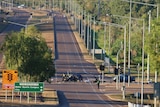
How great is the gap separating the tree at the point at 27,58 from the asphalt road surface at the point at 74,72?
3156 mm

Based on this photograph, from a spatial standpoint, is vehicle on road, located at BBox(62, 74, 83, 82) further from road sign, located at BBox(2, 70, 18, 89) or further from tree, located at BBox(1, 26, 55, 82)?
road sign, located at BBox(2, 70, 18, 89)

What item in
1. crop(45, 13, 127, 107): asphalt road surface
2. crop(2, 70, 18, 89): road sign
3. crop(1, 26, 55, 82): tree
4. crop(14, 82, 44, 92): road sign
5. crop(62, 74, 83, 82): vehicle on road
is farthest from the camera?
crop(62, 74, 83, 82): vehicle on road

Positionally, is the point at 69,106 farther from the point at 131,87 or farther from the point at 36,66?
the point at 131,87

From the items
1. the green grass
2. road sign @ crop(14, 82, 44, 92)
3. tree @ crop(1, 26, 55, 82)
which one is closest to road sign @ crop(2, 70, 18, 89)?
road sign @ crop(14, 82, 44, 92)

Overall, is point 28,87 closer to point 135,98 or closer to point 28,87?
→ point 28,87

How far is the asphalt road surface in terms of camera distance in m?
56.7

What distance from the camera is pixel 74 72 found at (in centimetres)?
8800

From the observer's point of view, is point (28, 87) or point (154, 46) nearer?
point (154, 46)

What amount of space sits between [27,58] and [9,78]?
306 inches

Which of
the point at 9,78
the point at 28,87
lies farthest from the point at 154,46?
the point at 9,78

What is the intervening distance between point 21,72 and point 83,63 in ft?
143

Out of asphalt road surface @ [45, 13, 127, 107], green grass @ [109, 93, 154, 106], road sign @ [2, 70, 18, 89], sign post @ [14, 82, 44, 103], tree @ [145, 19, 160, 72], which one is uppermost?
tree @ [145, 19, 160, 72]

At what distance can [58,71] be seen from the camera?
89188 millimetres

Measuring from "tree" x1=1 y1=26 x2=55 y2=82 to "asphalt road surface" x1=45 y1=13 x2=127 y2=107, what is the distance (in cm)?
316
